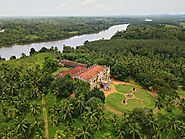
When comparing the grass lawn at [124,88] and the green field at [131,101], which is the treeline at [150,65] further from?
the grass lawn at [124,88]

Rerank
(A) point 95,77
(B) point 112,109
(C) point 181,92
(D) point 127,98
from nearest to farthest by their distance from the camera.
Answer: (B) point 112,109 → (D) point 127,98 → (A) point 95,77 → (C) point 181,92

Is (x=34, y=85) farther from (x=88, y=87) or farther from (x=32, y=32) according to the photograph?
(x=32, y=32)

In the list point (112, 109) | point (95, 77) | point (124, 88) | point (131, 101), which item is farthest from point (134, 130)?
point (95, 77)

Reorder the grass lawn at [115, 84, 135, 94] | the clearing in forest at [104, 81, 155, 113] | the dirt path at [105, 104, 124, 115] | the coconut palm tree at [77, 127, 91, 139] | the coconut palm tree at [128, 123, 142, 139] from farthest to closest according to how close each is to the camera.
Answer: the grass lawn at [115, 84, 135, 94] < the clearing in forest at [104, 81, 155, 113] < the dirt path at [105, 104, 124, 115] < the coconut palm tree at [128, 123, 142, 139] < the coconut palm tree at [77, 127, 91, 139]

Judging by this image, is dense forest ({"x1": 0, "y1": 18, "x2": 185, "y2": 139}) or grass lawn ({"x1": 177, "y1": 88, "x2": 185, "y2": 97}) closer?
dense forest ({"x1": 0, "y1": 18, "x2": 185, "y2": 139})

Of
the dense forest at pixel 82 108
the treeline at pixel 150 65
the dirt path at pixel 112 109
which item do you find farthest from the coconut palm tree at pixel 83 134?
the treeline at pixel 150 65

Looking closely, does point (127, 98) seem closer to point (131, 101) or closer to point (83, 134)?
point (131, 101)

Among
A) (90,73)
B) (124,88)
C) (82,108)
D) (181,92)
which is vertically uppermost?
(90,73)

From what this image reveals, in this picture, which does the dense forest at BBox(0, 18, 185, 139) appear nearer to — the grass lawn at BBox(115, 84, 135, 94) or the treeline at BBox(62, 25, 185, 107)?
the treeline at BBox(62, 25, 185, 107)

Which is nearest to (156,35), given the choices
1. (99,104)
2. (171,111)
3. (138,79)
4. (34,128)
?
(138,79)

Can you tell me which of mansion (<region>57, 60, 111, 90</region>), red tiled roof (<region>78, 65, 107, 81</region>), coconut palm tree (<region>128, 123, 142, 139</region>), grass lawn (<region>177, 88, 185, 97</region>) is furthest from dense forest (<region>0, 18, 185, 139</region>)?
mansion (<region>57, 60, 111, 90</region>)
